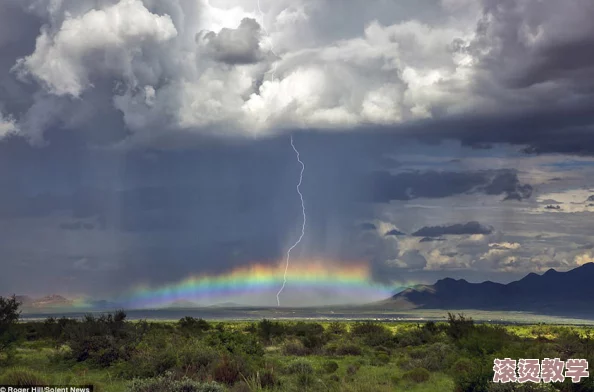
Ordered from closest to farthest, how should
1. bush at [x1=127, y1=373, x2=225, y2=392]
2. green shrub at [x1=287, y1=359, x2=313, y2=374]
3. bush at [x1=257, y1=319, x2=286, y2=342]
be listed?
bush at [x1=127, y1=373, x2=225, y2=392]
green shrub at [x1=287, y1=359, x2=313, y2=374]
bush at [x1=257, y1=319, x2=286, y2=342]

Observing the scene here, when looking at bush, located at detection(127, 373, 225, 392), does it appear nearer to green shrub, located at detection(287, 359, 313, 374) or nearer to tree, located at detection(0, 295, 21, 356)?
green shrub, located at detection(287, 359, 313, 374)

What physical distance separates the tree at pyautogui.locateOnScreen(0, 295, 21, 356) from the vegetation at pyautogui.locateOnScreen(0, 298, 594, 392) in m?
0.07

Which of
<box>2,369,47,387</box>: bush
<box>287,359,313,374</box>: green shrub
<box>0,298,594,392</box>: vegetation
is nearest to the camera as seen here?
<box>2,369,47,387</box>: bush

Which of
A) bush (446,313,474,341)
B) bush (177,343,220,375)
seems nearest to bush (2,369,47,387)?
bush (177,343,220,375)

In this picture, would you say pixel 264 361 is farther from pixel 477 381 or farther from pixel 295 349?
pixel 295 349

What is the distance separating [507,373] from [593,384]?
5.17 meters

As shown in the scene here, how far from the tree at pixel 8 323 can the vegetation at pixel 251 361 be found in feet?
0.24

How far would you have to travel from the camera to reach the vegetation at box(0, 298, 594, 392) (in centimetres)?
2283

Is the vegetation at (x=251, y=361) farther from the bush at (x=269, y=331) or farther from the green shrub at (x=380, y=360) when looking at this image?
the bush at (x=269, y=331)

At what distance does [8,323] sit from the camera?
44.2 meters

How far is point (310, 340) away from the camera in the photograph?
60.5 meters

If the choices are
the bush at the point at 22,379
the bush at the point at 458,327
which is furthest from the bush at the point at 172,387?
the bush at the point at 458,327

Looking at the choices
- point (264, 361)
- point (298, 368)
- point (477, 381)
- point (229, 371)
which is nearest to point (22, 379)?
point (229, 371)

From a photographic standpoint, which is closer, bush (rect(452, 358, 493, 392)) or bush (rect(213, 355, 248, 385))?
bush (rect(452, 358, 493, 392))
